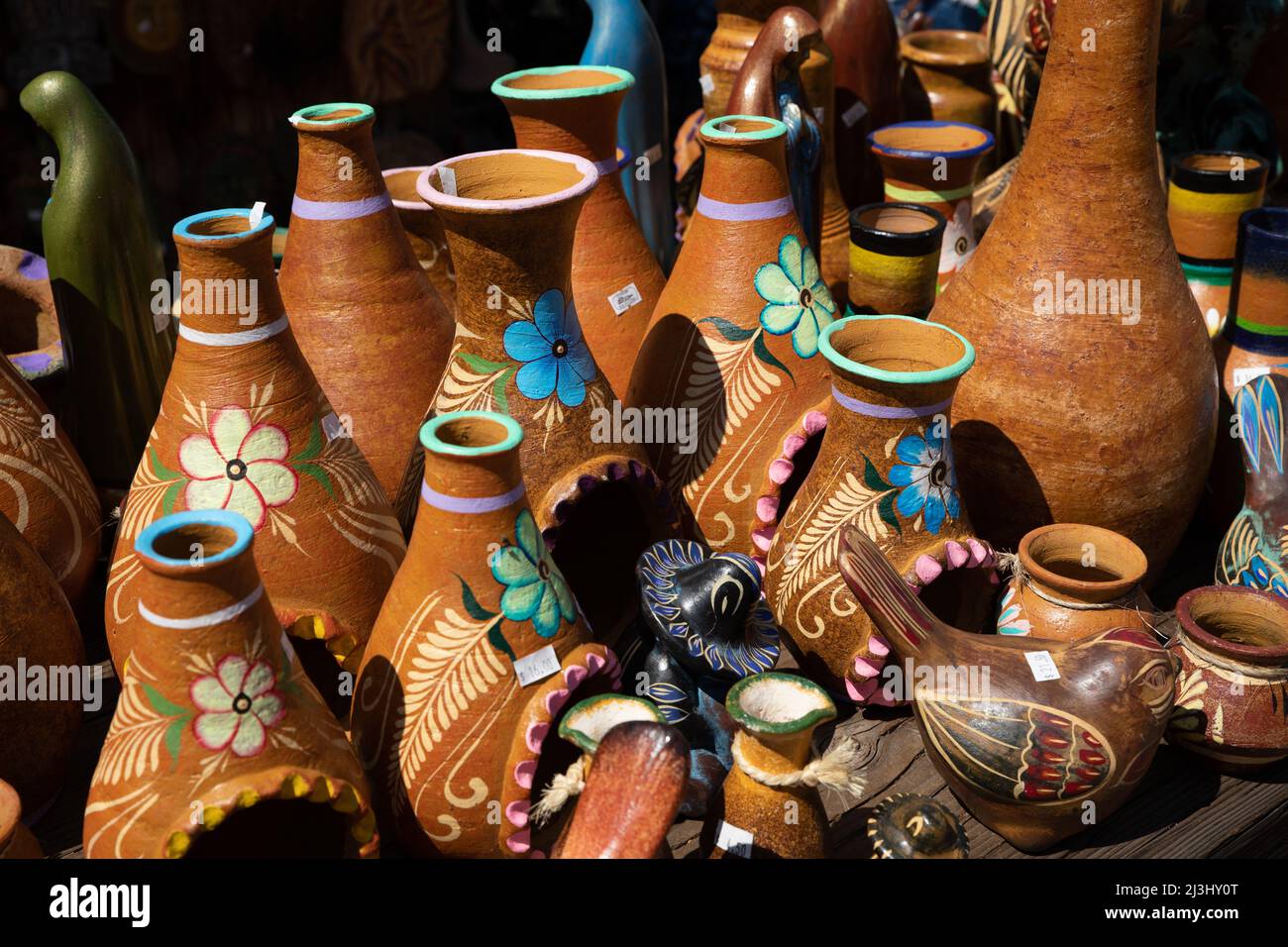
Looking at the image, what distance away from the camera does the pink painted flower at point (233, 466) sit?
2.41 metres

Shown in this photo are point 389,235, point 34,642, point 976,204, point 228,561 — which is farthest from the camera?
point 976,204

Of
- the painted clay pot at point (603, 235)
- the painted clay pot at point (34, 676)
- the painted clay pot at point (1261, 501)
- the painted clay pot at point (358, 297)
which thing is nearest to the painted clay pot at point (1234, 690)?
the painted clay pot at point (1261, 501)

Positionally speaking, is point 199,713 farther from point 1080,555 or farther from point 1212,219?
point 1212,219

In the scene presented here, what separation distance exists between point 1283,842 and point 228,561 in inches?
86.6

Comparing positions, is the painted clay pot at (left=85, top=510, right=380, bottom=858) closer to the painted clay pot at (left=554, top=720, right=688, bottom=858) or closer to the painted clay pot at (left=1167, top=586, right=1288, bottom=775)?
the painted clay pot at (left=554, top=720, right=688, bottom=858)

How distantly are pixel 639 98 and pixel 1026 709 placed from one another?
2848 mm

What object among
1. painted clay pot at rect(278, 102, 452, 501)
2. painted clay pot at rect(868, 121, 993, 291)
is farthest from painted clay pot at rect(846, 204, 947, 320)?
painted clay pot at rect(278, 102, 452, 501)

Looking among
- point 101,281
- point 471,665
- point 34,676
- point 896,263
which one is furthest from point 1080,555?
point 101,281

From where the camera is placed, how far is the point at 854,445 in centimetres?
263

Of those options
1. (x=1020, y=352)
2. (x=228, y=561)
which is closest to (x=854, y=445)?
(x=1020, y=352)

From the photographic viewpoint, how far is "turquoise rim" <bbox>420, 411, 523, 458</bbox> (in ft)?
6.86

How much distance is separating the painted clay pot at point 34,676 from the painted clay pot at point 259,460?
12 centimetres
